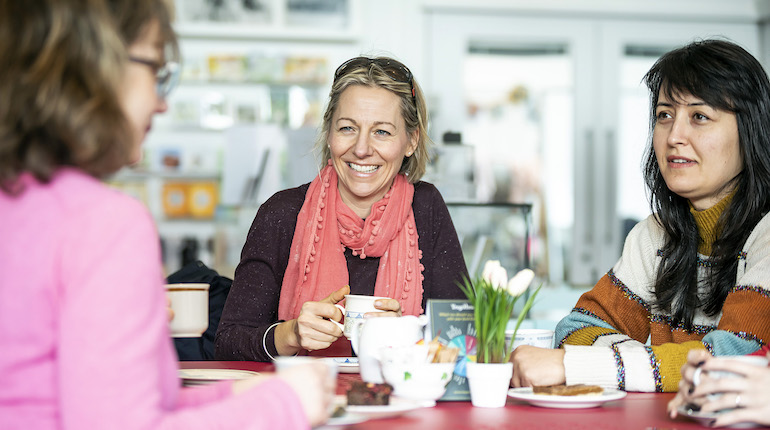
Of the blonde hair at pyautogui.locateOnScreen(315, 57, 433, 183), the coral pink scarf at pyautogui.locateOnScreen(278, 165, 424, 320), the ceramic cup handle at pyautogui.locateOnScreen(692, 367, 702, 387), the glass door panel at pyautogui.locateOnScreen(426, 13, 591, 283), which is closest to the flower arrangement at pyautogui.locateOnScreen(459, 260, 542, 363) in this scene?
the ceramic cup handle at pyautogui.locateOnScreen(692, 367, 702, 387)

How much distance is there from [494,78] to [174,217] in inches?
96.5

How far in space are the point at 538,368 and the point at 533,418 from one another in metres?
0.25

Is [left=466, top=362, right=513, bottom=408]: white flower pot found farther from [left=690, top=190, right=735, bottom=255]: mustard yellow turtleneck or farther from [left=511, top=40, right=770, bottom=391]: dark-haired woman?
[left=690, top=190, right=735, bottom=255]: mustard yellow turtleneck

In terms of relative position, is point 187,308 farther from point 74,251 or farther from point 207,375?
point 74,251

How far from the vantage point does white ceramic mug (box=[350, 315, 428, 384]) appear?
1121 millimetres

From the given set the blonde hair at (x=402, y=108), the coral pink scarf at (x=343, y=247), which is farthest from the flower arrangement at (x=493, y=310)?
the blonde hair at (x=402, y=108)

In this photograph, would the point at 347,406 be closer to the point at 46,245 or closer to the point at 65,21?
the point at 46,245

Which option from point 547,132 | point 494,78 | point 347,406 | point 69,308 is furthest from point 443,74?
point 69,308

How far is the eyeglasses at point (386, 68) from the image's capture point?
196 centimetres

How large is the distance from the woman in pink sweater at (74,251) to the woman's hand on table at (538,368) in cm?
65

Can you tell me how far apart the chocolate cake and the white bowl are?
6cm

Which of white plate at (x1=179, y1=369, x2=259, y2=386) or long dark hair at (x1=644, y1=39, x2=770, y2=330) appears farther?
long dark hair at (x1=644, y1=39, x2=770, y2=330)

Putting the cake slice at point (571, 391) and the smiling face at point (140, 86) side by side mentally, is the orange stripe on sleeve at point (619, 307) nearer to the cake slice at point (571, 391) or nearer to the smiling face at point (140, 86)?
the cake slice at point (571, 391)

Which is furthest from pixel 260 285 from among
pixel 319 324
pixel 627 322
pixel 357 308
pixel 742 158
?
pixel 742 158
